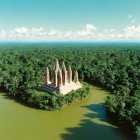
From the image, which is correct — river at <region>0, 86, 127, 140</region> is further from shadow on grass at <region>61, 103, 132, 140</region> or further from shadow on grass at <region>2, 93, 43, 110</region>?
shadow on grass at <region>2, 93, 43, 110</region>

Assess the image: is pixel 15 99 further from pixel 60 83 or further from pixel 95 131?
pixel 95 131

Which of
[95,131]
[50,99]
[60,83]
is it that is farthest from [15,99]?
[95,131]

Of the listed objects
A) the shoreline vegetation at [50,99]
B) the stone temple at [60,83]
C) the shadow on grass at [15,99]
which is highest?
the stone temple at [60,83]

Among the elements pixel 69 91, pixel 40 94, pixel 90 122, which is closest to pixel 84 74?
pixel 69 91

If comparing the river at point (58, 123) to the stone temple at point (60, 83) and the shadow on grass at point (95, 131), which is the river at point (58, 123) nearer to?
the shadow on grass at point (95, 131)

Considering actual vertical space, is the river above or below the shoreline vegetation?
below

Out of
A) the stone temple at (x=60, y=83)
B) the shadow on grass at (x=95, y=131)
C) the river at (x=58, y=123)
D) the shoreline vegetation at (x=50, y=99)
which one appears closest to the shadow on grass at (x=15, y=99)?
the shoreline vegetation at (x=50, y=99)

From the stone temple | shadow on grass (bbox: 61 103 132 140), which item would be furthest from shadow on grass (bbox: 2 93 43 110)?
shadow on grass (bbox: 61 103 132 140)

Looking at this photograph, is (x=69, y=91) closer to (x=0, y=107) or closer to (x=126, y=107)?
(x=126, y=107)

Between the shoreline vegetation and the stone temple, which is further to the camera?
the stone temple
